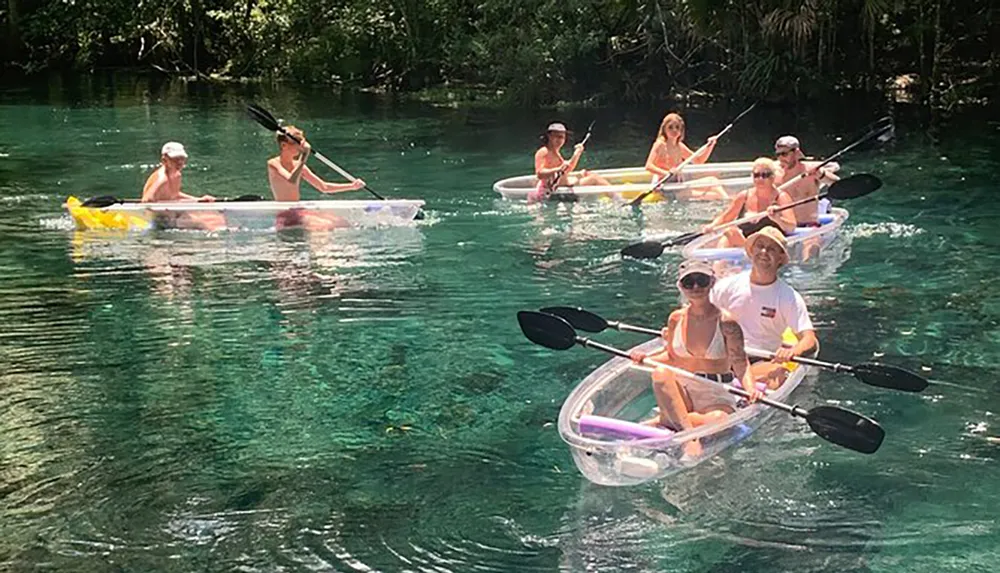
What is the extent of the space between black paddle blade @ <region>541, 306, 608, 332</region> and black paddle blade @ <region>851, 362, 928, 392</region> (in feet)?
5.14

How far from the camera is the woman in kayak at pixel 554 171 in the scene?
14008 millimetres

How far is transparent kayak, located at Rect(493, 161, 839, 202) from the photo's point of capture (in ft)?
46.0

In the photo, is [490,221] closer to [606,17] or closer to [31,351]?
[31,351]

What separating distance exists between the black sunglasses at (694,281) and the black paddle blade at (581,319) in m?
0.88

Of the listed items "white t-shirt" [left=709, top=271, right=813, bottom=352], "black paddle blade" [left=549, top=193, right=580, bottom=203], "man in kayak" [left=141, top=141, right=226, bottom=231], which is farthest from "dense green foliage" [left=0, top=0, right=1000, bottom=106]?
"white t-shirt" [left=709, top=271, right=813, bottom=352]

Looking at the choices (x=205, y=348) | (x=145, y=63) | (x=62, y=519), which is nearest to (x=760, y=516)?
(x=62, y=519)

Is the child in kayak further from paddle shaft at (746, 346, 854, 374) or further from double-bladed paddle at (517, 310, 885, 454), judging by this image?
double-bladed paddle at (517, 310, 885, 454)

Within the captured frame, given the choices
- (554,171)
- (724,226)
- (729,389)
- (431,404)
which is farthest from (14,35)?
(729,389)

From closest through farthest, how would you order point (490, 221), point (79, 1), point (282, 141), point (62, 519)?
1. point (62, 519)
2. point (282, 141)
3. point (490, 221)
4. point (79, 1)

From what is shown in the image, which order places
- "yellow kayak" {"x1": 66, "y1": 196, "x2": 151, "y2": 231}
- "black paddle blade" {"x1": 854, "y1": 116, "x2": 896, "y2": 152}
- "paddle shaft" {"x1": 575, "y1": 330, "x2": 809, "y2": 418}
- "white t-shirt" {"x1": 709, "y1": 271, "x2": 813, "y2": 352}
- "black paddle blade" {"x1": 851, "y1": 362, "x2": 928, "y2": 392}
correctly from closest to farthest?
"paddle shaft" {"x1": 575, "y1": 330, "x2": 809, "y2": 418}, "black paddle blade" {"x1": 851, "y1": 362, "x2": 928, "y2": 392}, "white t-shirt" {"x1": 709, "y1": 271, "x2": 813, "y2": 352}, "black paddle blade" {"x1": 854, "y1": 116, "x2": 896, "y2": 152}, "yellow kayak" {"x1": 66, "y1": 196, "x2": 151, "y2": 231}

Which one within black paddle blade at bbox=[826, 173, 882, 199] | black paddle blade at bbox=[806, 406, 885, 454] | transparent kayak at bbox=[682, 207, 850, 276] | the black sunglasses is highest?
black paddle blade at bbox=[826, 173, 882, 199]

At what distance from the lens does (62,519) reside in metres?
5.96

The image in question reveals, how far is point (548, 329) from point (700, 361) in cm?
96

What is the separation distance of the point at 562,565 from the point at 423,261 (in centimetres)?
651
